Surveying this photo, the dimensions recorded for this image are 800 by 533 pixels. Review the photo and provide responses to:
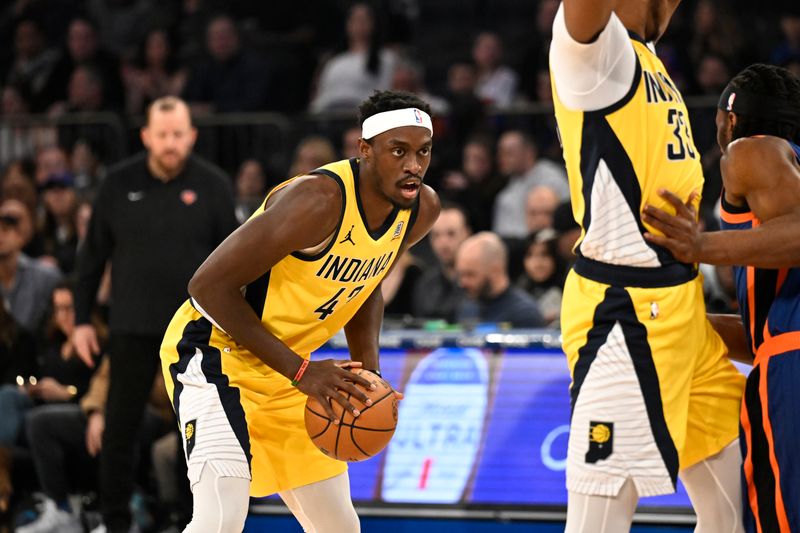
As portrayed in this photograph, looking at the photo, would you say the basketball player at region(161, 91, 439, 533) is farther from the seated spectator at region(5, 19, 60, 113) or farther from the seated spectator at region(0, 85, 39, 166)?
the seated spectator at region(5, 19, 60, 113)

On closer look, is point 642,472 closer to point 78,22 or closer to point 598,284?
point 598,284

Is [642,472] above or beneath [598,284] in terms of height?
beneath

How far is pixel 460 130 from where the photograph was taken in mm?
10836

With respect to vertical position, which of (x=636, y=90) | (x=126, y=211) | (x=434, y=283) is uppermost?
(x=636, y=90)

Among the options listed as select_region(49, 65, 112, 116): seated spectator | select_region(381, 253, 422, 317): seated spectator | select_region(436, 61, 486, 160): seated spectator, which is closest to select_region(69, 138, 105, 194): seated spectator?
select_region(49, 65, 112, 116): seated spectator

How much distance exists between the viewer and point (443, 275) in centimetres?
873

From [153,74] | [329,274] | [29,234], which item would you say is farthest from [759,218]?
[153,74]

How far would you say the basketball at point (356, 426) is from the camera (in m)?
4.35

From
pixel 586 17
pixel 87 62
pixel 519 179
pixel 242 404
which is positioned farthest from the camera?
pixel 87 62

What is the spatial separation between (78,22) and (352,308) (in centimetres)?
913

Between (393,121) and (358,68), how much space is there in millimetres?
6980

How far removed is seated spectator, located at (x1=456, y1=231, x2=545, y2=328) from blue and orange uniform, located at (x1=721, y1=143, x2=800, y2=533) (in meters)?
3.72

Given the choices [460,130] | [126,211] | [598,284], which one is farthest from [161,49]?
[598,284]

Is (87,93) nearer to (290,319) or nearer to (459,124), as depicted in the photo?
(459,124)
